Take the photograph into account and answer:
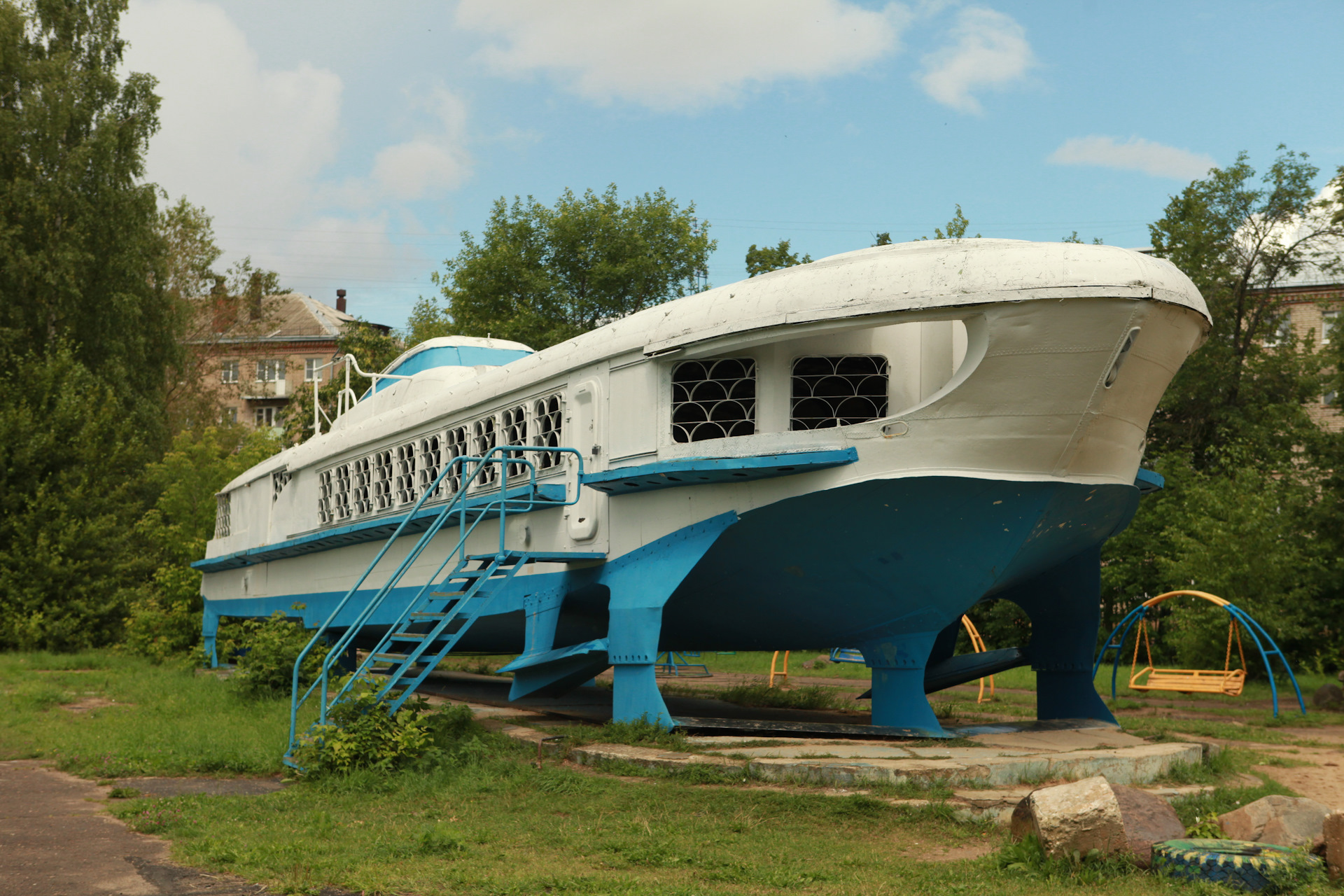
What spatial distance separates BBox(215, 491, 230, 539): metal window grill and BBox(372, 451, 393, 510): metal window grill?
8753 millimetres

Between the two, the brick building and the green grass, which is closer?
the green grass

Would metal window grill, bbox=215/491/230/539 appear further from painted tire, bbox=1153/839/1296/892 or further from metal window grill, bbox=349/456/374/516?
painted tire, bbox=1153/839/1296/892

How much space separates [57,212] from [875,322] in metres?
28.5

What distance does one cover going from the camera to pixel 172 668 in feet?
68.6

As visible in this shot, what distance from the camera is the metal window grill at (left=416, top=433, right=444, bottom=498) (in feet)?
46.2

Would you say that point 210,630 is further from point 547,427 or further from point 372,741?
point 372,741

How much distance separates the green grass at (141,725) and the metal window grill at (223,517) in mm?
3825

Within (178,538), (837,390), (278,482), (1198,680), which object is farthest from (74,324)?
(1198,680)

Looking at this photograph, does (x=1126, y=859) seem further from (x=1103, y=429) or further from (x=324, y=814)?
(x=324, y=814)

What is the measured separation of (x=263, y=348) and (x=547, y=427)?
46.1 metres

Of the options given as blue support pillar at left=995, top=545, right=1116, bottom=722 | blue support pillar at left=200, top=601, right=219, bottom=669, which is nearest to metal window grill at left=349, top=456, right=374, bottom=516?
blue support pillar at left=200, top=601, right=219, bottom=669

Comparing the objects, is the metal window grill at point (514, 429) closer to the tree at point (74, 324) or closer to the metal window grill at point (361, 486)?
the metal window grill at point (361, 486)

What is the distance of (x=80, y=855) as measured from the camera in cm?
717

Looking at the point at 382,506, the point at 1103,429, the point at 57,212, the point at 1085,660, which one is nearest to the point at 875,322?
the point at 1103,429
